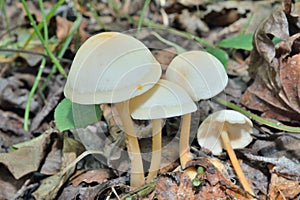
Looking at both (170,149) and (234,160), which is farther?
(170,149)

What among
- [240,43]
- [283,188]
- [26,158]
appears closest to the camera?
[283,188]

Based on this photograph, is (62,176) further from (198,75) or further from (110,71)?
(198,75)

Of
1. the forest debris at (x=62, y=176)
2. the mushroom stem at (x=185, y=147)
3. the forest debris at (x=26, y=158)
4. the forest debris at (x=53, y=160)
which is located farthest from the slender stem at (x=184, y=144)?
the forest debris at (x=26, y=158)

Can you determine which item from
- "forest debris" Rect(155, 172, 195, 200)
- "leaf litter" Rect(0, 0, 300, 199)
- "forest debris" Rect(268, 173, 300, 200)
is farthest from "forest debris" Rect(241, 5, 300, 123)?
"forest debris" Rect(155, 172, 195, 200)

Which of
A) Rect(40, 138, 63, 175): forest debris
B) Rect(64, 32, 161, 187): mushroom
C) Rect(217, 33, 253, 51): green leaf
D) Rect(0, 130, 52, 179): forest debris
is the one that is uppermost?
Rect(64, 32, 161, 187): mushroom

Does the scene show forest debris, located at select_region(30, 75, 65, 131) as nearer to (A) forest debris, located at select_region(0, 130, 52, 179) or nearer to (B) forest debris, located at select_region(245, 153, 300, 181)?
(A) forest debris, located at select_region(0, 130, 52, 179)

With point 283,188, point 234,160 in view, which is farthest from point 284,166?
point 234,160
